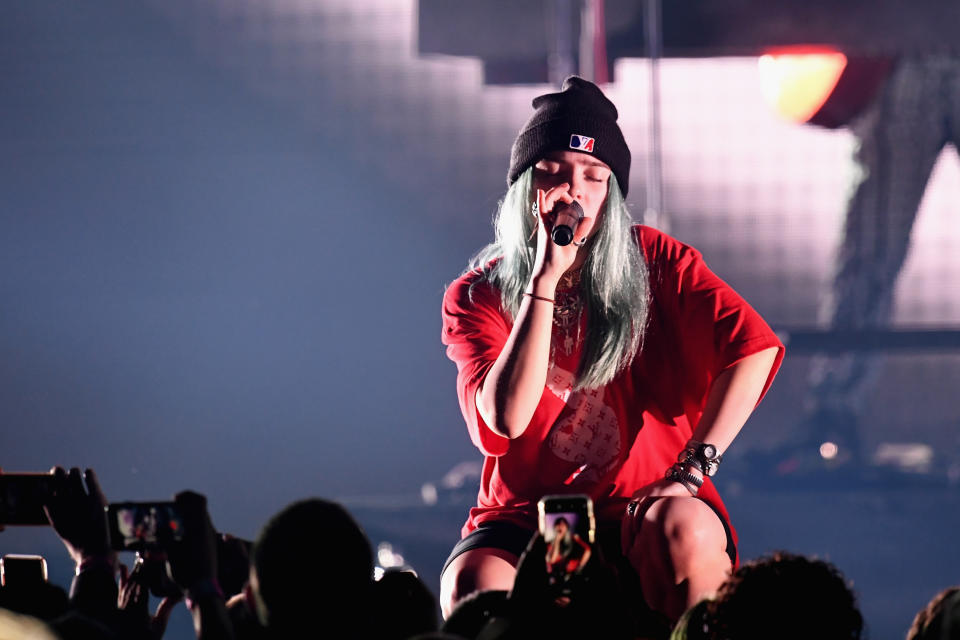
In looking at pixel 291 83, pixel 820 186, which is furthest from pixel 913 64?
pixel 291 83

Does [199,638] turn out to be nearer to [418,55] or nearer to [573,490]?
[573,490]

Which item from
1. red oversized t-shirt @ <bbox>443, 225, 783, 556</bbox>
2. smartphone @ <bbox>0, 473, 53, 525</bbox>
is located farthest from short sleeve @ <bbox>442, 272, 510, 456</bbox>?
smartphone @ <bbox>0, 473, 53, 525</bbox>

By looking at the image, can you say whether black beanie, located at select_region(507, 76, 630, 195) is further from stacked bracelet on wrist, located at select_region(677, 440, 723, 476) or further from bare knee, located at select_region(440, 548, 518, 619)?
bare knee, located at select_region(440, 548, 518, 619)

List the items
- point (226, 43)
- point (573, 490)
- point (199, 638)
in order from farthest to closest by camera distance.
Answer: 1. point (226, 43)
2. point (573, 490)
3. point (199, 638)

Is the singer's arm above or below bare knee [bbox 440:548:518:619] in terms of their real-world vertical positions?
above

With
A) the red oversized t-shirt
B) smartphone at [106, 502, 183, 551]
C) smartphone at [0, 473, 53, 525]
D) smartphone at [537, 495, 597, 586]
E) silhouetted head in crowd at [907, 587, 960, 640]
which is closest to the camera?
silhouetted head in crowd at [907, 587, 960, 640]

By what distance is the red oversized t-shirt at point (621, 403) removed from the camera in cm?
158

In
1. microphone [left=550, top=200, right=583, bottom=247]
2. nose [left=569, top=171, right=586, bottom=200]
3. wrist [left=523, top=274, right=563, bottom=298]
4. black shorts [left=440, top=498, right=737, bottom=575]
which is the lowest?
black shorts [left=440, top=498, right=737, bottom=575]

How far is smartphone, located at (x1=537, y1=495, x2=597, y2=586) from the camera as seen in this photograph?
3.47 ft

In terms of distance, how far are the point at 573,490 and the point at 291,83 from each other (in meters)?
4.05

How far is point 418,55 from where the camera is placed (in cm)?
522

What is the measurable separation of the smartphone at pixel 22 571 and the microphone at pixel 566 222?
82 cm

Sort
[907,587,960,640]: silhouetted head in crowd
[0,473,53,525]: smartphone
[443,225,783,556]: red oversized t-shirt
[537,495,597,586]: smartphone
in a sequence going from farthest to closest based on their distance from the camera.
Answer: [443,225,783,556]: red oversized t-shirt
[0,473,53,525]: smartphone
[537,495,597,586]: smartphone
[907,587,960,640]: silhouetted head in crowd

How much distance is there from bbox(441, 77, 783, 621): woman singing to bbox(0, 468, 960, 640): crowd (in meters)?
0.38
